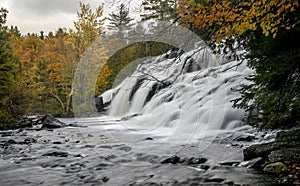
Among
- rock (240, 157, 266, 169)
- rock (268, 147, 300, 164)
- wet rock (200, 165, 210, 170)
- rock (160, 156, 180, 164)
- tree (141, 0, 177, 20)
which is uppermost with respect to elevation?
tree (141, 0, 177, 20)

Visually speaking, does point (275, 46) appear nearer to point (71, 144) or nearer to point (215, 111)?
point (215, 111)

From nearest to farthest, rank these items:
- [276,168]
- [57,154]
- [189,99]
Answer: [276,168] < [57,154] < [189,99]

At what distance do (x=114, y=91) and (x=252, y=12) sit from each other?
47.7 ft

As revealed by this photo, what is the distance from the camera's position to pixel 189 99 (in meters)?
10.7

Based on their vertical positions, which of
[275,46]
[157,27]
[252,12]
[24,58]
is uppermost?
[24,58]

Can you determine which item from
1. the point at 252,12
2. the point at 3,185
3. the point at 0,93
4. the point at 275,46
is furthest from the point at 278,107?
the point at 0,93

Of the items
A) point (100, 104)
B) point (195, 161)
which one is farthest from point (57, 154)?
point (100, 104)

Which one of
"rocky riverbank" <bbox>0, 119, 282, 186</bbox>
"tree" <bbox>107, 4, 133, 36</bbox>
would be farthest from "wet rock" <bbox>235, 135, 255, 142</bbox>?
"tree" <bbox>107, 4, 133, 36</bbox>

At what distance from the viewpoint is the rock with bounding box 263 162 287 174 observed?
4.09m

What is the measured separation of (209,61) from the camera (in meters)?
13.3

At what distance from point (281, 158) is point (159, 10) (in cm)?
502

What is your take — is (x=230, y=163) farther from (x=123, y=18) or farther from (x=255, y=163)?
(x=123, y=18)

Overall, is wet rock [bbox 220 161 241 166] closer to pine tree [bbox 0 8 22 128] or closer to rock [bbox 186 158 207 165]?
rock [bbox 186 158 207 165]

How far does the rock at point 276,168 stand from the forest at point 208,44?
27.9 inches
